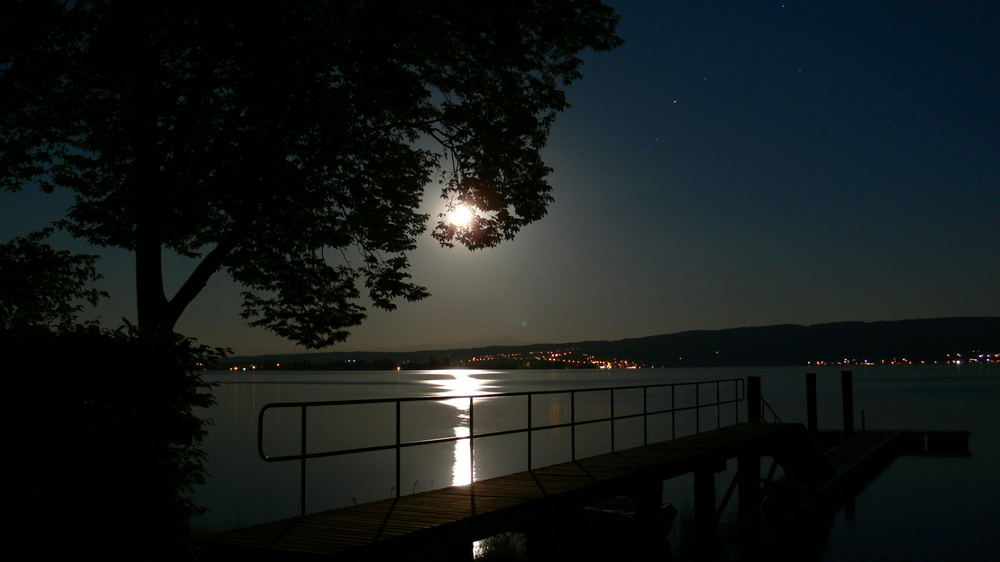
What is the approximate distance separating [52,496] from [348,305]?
1057cm

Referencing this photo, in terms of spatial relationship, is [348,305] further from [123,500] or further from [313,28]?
[123,500]

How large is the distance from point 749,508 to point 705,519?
301cm

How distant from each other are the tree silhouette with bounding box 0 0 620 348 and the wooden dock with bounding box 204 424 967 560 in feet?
16.5

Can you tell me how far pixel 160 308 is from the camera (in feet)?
46.3

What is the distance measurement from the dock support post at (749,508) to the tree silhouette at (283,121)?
8591 millimetres

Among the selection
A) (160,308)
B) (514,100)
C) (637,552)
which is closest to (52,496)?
(160,308)

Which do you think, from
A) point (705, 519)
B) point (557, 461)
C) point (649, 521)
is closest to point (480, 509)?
point (649, 521)

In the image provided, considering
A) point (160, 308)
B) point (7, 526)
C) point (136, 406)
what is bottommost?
point (7, 526)

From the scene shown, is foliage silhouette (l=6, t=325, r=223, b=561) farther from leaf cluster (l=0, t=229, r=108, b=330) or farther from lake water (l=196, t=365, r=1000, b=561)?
leaf cluster (l=0, t=229, r=108, b=330)

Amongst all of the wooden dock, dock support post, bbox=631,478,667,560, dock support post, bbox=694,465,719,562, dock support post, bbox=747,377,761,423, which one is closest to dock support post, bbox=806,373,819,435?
dock support post, bbox=747,377,761,423

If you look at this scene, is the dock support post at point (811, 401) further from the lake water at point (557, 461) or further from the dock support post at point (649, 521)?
the dock support post at point (649, 521)

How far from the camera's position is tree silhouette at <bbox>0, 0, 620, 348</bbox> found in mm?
11914

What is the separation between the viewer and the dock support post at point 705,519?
17.2 metres

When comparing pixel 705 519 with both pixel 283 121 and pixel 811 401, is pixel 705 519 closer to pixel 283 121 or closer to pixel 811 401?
pixel 283 121
